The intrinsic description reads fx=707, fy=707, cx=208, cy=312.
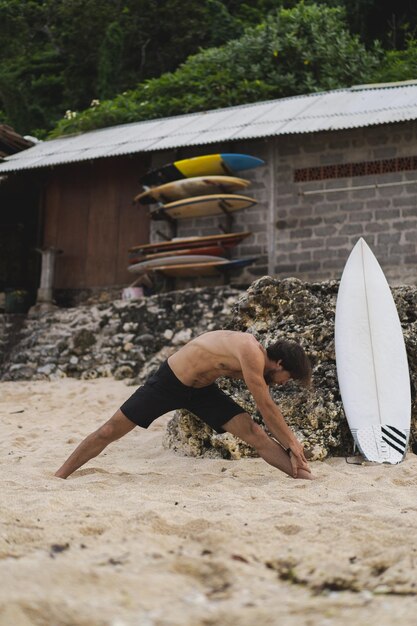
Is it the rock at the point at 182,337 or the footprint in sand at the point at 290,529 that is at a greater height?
the rock at the point at 182,337

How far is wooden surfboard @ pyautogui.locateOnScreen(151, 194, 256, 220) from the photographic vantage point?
33.4ft

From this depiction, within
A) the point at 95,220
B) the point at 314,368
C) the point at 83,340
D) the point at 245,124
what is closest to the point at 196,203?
the point at 245,124

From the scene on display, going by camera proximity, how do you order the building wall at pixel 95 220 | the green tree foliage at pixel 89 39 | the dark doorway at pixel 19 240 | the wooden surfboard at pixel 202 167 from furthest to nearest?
the green tree foliage at pixel 89 39
the dark doorway at pixel 19 240
the building wall at pixel 95 220
the wooden surfboard at pixel 202 167

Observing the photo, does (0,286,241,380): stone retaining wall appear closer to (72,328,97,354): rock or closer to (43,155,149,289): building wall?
Result: (72,328,97,354): rock

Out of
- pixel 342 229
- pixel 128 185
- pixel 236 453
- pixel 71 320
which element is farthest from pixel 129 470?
pixel 128 185

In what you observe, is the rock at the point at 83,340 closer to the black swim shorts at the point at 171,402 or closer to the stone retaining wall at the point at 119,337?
the stone retaining wall at the point at 119,337

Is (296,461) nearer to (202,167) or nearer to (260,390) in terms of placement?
(260,390)

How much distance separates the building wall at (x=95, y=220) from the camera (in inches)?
462

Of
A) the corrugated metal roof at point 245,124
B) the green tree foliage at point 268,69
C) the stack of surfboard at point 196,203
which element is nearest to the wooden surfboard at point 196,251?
the stack of surfboard at point 196,203

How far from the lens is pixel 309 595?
6.20 ft

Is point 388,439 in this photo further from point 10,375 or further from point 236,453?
point 10,375

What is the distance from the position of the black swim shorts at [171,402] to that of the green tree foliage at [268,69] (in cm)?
1306

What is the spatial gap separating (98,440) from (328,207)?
7021 mm

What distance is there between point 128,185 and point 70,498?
9.22 meters
